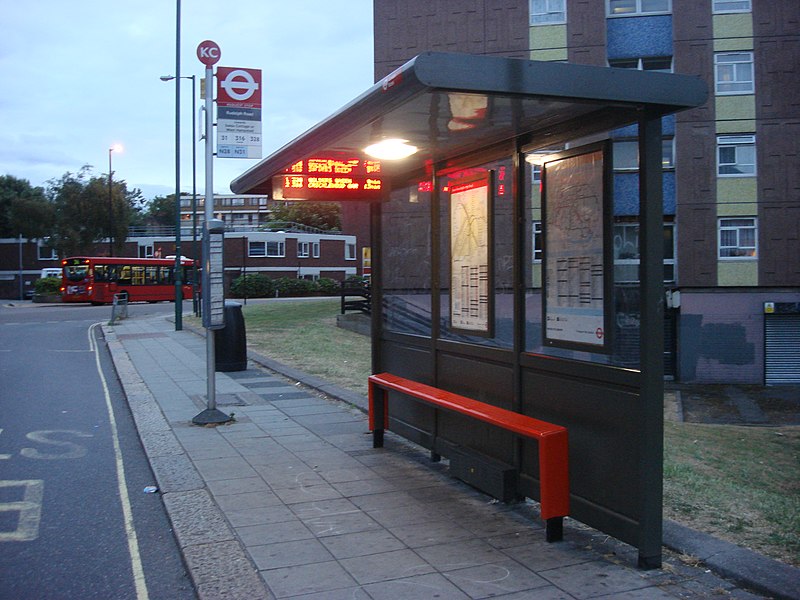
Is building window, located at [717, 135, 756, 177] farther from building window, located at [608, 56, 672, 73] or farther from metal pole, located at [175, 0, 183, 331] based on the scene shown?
metal pole, located at [175, 0, 183, 331]

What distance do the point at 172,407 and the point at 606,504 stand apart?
24.4 ft

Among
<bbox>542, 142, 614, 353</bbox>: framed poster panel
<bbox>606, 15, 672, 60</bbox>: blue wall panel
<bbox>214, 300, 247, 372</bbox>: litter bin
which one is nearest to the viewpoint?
<bbox>542, 142, 614, 353</bbox>: framed poster panel

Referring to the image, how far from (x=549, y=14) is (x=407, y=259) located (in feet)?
69.0

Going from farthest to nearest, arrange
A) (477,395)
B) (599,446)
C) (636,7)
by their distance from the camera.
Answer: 1. (636,7)
2. (477,395)
3. (599,446)

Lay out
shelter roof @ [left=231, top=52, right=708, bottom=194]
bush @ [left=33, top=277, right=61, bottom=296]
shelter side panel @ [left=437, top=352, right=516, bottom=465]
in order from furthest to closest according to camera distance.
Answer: bush @ [left=33, top=277, right=61, bottom=296] < shelter side panel @ [left=437, top=352, right=516, bottom=465] < shelter roof @ [left=231, top=52, right=708, bottom=194]

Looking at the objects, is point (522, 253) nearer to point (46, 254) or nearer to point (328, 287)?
point (328, 287)

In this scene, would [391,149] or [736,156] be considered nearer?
[391,149]

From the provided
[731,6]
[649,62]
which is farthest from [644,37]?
[731,6]

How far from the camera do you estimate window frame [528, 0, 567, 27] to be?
26312 millimetres

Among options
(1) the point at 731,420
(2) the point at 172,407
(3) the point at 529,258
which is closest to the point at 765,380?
(1) the point at 731,420

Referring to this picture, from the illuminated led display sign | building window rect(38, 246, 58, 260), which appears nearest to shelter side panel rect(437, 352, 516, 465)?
the illuminated led display sign

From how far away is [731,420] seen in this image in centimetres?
1933

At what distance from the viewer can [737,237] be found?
25578 millimetres

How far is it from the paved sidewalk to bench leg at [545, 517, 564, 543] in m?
0.06
